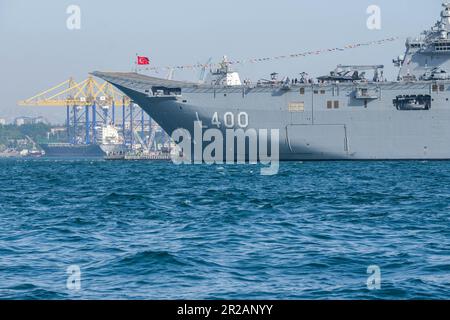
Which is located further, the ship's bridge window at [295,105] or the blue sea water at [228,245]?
the ship's bridge window at [295,105]

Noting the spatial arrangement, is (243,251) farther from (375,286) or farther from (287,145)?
(287,145)

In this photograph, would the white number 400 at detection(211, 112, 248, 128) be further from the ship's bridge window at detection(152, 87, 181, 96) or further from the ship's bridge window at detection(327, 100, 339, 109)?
the ship's bridge window at detection(327, 100, 339, 109)

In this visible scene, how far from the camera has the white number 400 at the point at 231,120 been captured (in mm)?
67125

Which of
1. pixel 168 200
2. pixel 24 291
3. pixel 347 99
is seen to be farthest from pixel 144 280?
pixel 347 99

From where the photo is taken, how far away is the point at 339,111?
66.6 m

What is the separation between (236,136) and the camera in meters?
68.6

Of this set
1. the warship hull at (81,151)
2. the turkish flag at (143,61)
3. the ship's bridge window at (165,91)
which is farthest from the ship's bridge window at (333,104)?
the warship hull at (81,151)

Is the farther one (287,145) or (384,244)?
(287,145)

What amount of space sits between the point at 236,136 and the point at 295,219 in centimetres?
4525

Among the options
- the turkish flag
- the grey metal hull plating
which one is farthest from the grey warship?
the turkish flag

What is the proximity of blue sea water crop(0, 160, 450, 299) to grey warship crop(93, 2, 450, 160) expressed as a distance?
1304 inches

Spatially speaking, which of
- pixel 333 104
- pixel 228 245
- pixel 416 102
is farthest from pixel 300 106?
pixel 228 245

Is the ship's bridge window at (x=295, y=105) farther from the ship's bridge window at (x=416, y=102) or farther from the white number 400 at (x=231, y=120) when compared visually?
the ship's bridge window at (x=416, y=102)

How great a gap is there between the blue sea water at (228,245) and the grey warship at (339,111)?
109 feet
